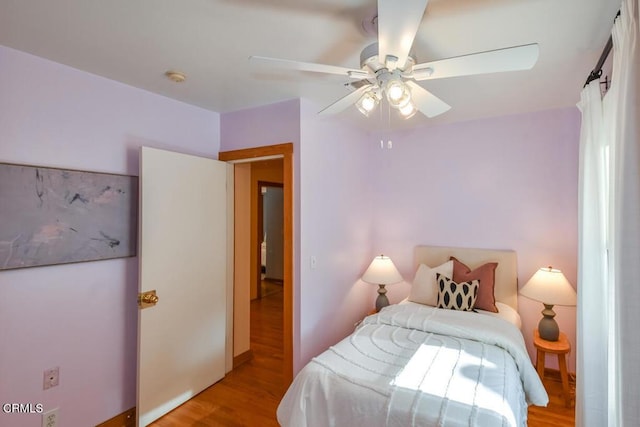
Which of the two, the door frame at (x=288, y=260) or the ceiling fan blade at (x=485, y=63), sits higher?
Answer: the ceiling fan blade at (x=485, y=63)

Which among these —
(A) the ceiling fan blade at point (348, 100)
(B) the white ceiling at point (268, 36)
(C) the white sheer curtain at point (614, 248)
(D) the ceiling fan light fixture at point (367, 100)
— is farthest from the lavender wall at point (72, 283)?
(C) the white sheer curtain at point (614, 248)

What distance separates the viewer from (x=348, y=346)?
78.2 inches

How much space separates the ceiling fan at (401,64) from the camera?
106cm

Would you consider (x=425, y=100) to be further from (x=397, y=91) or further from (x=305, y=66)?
(x=305, y=66)

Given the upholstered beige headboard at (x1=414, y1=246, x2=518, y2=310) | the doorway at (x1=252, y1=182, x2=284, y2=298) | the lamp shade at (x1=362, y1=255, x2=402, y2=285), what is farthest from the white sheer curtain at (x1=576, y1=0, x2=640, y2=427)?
the doorway at (x1=252, y1=182, x2=284, y2=298)

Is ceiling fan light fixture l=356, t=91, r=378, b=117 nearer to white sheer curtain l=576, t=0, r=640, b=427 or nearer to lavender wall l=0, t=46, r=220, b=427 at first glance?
white sheer curtain l=576, t=0, r=640, b=427

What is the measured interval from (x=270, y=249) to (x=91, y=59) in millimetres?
5384

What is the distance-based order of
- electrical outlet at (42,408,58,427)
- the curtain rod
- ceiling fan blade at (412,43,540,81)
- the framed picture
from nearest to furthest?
ceiling fan blade at (412,43,540,81) → the curtain rod → the framed picture → electrical outlet at (42,408,58,427)

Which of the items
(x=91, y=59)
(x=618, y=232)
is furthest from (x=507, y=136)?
(x=91, y=59)

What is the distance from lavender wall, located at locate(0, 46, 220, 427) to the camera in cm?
171

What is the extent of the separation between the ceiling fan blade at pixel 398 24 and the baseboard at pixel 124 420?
2.78 metres

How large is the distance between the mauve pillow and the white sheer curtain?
0.81 meters

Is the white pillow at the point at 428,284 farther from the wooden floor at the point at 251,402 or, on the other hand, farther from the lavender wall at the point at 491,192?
the wooden floor at the point at 251,402

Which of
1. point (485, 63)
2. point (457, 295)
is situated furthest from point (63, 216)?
point (457, 295)
